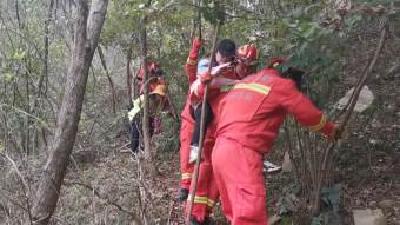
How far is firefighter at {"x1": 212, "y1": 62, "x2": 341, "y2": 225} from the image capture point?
4.23 meters

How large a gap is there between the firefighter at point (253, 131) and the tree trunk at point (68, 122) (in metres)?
1.40

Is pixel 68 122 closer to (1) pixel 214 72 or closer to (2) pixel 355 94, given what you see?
(1) pixel 214 72

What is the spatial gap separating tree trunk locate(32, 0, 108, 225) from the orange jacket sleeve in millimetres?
1794

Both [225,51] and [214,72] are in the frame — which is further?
[225,51]

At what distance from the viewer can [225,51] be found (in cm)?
507

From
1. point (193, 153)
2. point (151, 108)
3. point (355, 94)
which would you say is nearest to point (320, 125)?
point (355, 94)

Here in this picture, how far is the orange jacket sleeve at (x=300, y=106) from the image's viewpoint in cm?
426

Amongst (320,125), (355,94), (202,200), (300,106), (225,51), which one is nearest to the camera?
(300,106)

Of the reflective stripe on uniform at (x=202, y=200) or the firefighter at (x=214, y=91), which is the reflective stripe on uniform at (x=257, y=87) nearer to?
the firefighter at (x=214, y=91)

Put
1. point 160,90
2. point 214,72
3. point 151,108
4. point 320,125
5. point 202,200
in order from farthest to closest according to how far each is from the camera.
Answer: point 151,108 < point 160,90 < point 202,200 < point 214,72 < point 320,125

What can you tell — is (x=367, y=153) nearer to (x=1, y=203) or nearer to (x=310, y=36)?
(x=310, y=36)

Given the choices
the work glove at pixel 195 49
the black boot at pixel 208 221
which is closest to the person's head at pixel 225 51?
the work glove at pixel 195 49

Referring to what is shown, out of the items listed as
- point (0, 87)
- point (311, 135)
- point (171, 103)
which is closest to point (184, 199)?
point (311, 135)

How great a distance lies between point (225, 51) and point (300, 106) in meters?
1.09
